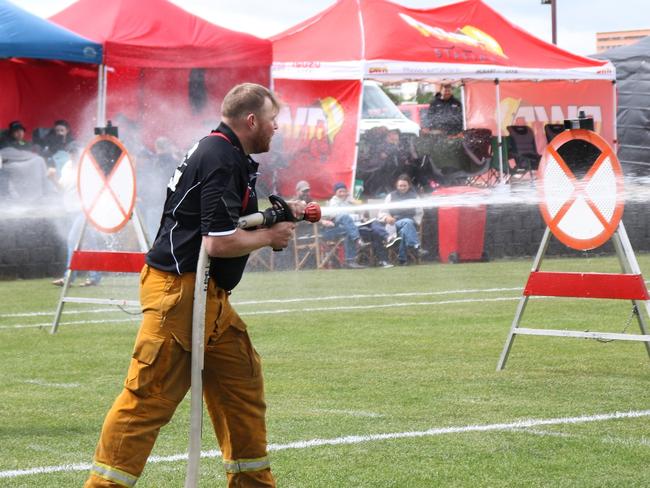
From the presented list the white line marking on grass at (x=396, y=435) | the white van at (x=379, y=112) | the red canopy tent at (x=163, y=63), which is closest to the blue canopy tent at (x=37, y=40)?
the red canopy tent at (x=163, y=63)

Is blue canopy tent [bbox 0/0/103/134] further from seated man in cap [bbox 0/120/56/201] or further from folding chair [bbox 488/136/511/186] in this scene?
folding chair [bbox 488/136/511/186]

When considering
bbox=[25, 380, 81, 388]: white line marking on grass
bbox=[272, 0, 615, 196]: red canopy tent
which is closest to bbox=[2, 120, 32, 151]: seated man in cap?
bbox=[272, 0, 615, 196]: red canopy tent

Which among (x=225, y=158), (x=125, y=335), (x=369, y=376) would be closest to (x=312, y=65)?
(x=125, y=335)

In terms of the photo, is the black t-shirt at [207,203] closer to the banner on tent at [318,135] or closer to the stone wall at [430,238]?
the stone wall at [430,238]

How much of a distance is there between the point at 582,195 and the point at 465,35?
44.7 feet

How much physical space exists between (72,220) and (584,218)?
35.6 ft

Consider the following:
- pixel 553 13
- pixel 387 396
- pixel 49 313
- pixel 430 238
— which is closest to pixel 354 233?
pixel 430 238

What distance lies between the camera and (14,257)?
17328 millimetres

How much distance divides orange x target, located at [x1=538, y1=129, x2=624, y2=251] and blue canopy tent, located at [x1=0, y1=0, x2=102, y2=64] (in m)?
9.76

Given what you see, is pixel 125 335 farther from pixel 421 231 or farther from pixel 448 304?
pixel 421 231

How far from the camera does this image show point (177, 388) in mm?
5055

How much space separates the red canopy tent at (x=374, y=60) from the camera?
20312mm

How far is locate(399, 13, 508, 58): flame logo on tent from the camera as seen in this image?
21094 mm

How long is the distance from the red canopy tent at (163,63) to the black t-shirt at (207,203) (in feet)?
42.5
